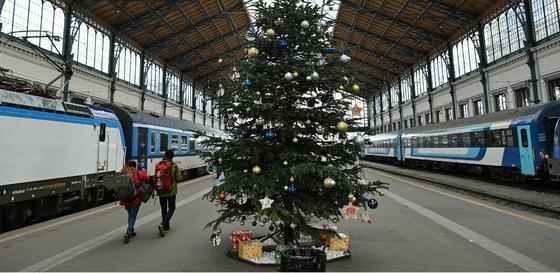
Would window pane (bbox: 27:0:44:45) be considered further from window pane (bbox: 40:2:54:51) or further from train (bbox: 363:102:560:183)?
train (bbox: 363:102:560:183)

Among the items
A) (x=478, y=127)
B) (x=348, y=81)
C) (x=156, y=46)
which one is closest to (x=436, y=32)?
(x=478, y=127)

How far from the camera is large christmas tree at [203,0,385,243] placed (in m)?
4.55

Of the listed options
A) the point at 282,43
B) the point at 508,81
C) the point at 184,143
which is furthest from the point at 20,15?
the point at 508,81

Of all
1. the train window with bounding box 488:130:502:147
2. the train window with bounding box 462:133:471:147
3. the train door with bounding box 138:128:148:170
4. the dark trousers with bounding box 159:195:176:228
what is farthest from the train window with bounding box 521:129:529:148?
the train door with bounding box 138:128:148:170

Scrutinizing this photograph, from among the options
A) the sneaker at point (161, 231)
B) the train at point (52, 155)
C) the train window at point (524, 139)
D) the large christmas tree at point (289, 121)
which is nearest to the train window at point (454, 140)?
the train window at point (524, 139)

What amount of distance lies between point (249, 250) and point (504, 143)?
50.4 ft

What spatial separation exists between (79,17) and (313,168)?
24966 millimetres

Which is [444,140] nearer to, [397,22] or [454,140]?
[454,140]

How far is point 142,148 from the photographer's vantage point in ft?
44.7

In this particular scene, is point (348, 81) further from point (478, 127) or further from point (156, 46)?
point (156, 46)

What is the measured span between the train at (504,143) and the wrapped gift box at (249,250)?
3804mm

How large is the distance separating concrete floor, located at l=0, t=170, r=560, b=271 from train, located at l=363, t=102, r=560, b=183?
2.35m

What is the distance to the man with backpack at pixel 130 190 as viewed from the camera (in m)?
5.94

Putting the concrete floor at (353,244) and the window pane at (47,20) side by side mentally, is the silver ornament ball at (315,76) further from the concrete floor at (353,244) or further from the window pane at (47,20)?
the window pane at (47,20)
